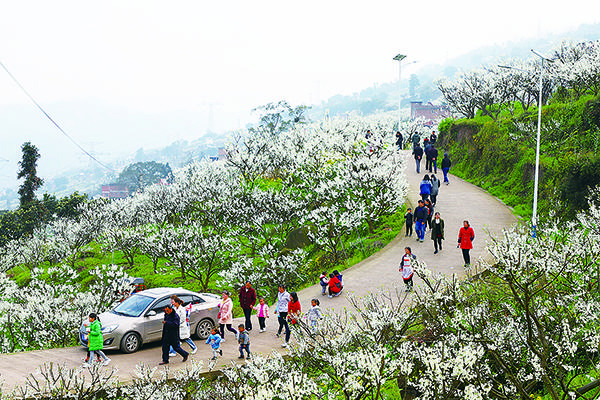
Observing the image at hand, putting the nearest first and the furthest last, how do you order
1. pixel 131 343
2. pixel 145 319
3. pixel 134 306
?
pixel 131 343 → pixel 145 319 → pixel 134 306

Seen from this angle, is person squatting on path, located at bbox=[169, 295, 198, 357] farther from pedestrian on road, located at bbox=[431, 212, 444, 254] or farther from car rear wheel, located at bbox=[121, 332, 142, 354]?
pedestrian on road, located at bbox=[431, 212, 444, 254]

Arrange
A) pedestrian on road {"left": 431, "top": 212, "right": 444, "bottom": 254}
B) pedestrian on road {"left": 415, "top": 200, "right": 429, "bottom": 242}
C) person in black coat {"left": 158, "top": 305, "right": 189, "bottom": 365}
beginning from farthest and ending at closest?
pedestrian on road {"left": 415, "top": 200, "right": 429, "bottom": 242} < pedestrian on road {"left": 431, "top": 212, "right": 444, "bottom": 254} < person in black coat {"left": 158, "top": 305, "right": 189, "bottom": 365}

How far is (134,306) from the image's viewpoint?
14430 millimetres

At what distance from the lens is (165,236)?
28125mm

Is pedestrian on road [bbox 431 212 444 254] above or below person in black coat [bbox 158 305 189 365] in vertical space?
above

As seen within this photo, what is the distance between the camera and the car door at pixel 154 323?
548 inches

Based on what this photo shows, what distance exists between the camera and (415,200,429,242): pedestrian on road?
21.3 metres

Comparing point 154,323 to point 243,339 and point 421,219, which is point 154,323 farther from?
point 421,219

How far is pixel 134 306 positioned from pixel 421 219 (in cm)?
1294

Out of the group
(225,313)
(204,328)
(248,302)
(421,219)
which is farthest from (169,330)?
(421,219)

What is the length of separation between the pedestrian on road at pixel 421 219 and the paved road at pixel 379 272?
427mm

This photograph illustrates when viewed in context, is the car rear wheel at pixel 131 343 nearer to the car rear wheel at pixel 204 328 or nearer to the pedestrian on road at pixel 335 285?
the car rear wheel at pixel 204 328

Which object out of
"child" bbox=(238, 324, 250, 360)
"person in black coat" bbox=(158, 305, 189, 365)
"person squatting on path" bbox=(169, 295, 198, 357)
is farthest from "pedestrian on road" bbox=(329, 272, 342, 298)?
"person in black coat" bbox=(158, 305, 189, 365)

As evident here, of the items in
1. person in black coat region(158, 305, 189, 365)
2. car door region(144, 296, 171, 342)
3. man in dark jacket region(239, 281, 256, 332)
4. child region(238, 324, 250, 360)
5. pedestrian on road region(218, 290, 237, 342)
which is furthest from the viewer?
man in dark jacket region(239, 281, 256, 332)
